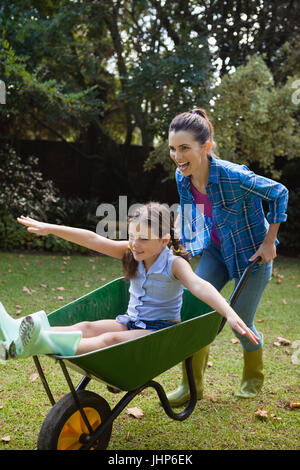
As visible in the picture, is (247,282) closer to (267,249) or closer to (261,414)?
(267,249)

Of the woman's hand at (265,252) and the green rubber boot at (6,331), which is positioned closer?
the green rubber boot at (6,331)

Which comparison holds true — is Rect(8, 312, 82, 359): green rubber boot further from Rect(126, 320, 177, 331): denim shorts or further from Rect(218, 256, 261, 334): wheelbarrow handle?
Rect(218, 256, 261, 334): wheelbarrow handle

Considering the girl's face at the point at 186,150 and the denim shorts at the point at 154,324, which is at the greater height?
the girl's face at the point at 186,150

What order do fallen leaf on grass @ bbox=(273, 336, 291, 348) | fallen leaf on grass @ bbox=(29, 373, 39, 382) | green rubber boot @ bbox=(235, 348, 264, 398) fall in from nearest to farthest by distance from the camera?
green rubber boot @ bbox=(235, 348, 264, 398) < fallen leaf on grass @ bbox=(29, 373, 39, 382) < fallen leaf on grass @ bbox=(273, 336, 291, 348)

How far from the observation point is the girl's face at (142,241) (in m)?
2.30

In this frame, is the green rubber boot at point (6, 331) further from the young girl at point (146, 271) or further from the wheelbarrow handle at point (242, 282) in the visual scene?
the wheelbarrow handle at point (242, 282)

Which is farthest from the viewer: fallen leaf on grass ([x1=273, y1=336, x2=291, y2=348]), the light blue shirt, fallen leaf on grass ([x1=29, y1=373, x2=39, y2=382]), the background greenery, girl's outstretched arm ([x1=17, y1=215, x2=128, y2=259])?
the background greenery

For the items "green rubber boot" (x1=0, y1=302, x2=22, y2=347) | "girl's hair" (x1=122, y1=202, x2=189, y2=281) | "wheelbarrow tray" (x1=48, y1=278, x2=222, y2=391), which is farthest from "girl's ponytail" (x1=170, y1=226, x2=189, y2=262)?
"green rubber boot" (x1=0, y1=302, x2=22, y2=347)

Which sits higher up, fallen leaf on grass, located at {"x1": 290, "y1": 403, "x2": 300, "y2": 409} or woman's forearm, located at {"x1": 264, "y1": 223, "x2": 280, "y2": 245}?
woman's forearm, located at {"x1": 264, "y1": 223, "x2": 280, "y2": 245}

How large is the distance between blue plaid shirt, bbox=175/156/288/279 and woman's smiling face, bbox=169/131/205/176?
12 centimetres

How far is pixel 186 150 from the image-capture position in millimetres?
2443

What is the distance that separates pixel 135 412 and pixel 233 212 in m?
1.29

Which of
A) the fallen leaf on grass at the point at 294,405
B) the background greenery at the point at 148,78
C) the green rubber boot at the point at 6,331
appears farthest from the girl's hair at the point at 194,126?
the background greenery at the point at 148,78

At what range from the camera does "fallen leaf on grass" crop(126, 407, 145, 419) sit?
8.91ft
